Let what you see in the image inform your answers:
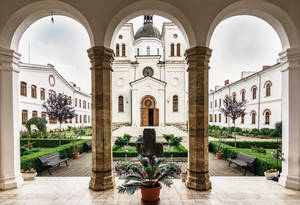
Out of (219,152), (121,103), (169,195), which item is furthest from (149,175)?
(121,103)

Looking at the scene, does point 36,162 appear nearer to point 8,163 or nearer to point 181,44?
point 8,163

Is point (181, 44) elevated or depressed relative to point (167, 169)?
elevated

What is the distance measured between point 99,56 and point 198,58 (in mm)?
2671

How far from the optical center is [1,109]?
4.50 meters

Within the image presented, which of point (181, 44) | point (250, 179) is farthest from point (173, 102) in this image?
point (250, 179)

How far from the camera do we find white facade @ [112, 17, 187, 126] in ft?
75.3

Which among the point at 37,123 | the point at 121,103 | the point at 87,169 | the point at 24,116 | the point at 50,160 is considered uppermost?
the point at 121,103

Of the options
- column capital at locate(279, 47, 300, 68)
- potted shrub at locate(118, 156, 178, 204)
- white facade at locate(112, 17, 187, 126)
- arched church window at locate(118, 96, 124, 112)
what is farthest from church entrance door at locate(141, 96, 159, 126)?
potted shrub at locate(118, 156, 178, 204)

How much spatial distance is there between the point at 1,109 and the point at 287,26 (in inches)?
328

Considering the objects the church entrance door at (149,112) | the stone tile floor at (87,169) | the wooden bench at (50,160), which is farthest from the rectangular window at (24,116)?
the church entrance door at (149,112)

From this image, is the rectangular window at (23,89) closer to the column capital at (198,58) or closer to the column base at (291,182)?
the column capital at (198,58)

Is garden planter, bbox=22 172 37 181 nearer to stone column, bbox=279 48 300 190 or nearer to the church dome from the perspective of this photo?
stone column, bbox=279 48 300 190

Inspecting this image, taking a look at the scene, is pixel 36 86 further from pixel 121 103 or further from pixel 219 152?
pixel 219 152

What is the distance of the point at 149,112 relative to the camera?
23375mm
